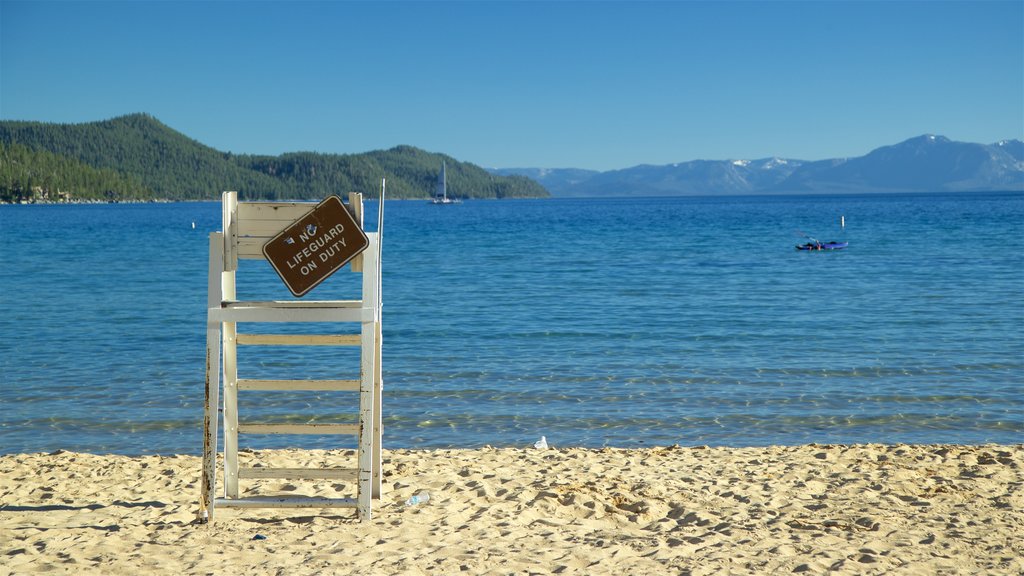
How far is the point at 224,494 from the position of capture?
7.09 meters

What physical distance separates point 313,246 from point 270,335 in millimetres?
689

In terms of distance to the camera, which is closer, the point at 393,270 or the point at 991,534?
the point at 991,534

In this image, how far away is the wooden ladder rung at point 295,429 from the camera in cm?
657

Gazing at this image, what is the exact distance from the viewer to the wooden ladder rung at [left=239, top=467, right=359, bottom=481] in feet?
22.2

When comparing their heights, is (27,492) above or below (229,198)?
below

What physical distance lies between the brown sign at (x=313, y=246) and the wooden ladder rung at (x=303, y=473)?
1384 millimetres

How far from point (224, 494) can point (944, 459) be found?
609 centimetres

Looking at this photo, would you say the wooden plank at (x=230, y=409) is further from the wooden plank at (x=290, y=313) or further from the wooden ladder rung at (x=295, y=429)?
the wooden plank at (x=290, y=313)

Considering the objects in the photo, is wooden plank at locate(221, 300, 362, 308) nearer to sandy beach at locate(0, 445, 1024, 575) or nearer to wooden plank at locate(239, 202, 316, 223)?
wooden plank at locate(239, 202, 316, 223)

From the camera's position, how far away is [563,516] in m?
7.03

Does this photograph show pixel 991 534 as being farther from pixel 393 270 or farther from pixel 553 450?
pixel 393 270

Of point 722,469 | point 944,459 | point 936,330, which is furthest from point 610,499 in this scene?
point 936,330

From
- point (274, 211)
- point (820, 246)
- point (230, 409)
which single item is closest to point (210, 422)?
point (230, 409)

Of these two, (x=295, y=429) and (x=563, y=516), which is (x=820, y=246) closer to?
(x=563, y=516)
